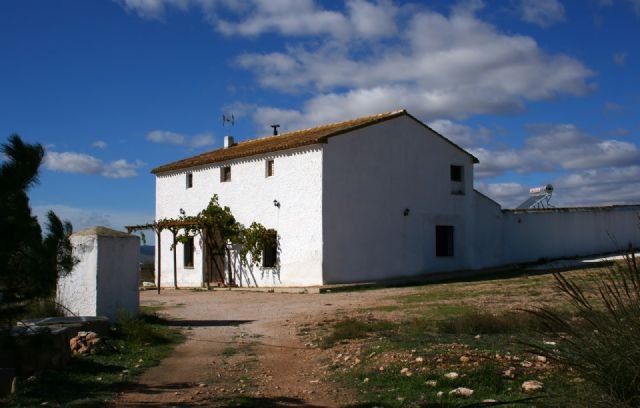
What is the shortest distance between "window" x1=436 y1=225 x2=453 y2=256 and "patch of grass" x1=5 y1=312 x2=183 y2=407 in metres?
16.1

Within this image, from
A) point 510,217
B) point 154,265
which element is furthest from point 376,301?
point 154,265

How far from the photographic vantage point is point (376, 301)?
17.0m

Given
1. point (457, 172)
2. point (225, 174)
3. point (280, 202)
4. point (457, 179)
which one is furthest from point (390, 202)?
point (225, 174)

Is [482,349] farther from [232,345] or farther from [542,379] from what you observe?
[232,345]

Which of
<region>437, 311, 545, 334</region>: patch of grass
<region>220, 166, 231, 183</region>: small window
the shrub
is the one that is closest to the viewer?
the shrub

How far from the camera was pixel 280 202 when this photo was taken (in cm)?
2423

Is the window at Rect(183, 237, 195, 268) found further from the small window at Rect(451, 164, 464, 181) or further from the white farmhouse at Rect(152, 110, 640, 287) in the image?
the small window at Rect(451, 164, 464, 181)

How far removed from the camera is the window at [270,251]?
24.4 metres

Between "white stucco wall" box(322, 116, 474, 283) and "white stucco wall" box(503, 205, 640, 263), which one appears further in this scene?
"white stucco wall" box(503, 205, 640, 263)

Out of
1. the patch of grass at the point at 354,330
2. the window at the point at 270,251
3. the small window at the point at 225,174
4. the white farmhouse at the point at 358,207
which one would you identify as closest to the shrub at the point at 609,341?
the patch of grass at the point at 354,330

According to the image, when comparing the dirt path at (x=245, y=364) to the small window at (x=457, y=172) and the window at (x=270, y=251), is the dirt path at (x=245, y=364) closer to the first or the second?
the window at (x=270, y=251)

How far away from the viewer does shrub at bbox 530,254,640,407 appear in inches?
190

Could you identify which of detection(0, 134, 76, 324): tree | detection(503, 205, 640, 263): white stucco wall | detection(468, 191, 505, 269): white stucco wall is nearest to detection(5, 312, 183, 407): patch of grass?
detection(0, 134, 76, 324): tree

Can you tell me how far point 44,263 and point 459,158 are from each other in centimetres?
2249
